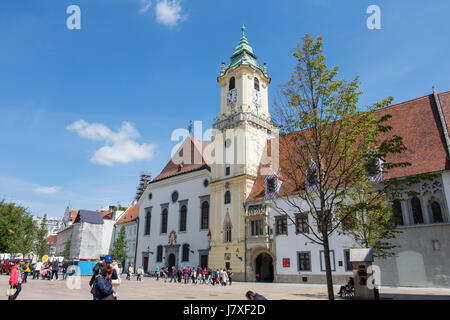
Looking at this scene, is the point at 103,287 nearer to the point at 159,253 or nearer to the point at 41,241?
the point at 159,253

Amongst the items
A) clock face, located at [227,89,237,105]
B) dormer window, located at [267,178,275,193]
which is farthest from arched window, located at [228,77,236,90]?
dormer window, located at [267,178,275,193]

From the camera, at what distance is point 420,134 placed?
2627 cm

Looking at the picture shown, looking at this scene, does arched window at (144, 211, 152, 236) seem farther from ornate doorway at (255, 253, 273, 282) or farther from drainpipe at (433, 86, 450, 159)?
drainpipe at (433, 86, 450, 159)

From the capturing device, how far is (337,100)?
14258 mm

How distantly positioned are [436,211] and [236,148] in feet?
65.4

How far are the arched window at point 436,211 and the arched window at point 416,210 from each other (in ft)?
2.56

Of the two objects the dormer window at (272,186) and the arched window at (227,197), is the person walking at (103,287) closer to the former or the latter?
the dormer window at (272,186)

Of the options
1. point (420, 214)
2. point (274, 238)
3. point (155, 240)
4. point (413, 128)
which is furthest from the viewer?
point (155, 240)

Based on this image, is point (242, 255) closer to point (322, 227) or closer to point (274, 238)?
point (274, 238)

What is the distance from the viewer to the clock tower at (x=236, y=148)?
3394 cm

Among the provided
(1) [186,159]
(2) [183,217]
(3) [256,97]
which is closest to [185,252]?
(2) [183,217]

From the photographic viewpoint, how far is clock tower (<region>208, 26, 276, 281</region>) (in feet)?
111
